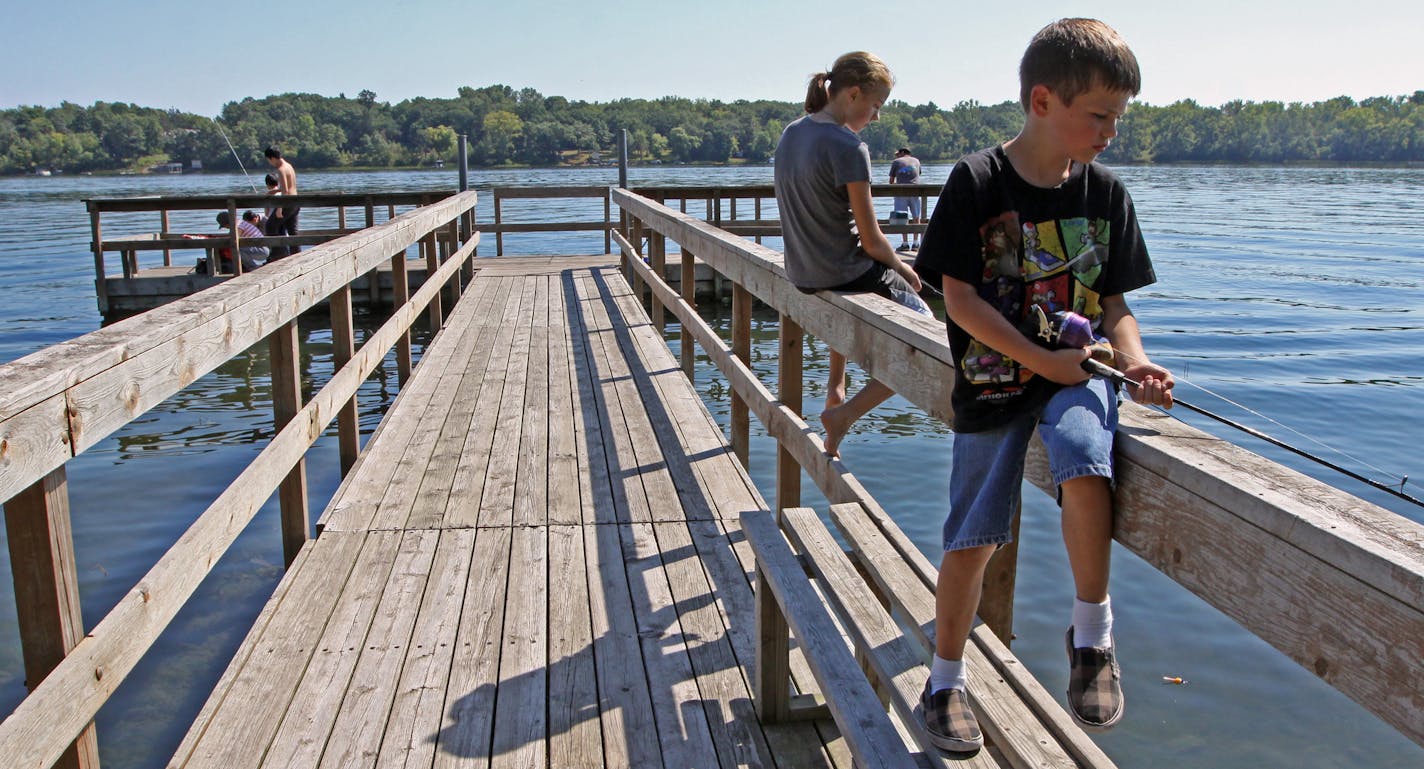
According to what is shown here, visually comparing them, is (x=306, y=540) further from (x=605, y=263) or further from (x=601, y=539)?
(x=605, y=263)

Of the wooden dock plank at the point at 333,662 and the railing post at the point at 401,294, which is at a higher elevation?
the railing post at the point at 401,294

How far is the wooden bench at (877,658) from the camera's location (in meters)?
1.90

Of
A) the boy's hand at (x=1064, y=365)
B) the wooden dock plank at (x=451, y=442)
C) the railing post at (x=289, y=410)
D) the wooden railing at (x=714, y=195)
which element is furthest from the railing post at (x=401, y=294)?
the wooden railing at (x=714, y=195)

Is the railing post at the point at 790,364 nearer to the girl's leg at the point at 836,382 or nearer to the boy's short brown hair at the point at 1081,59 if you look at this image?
the girl's leg at the point at 836,382

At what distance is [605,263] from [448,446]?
28.8 feet

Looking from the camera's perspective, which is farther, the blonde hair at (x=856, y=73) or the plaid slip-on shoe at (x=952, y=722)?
the blonde hair at (x=856, y=73)

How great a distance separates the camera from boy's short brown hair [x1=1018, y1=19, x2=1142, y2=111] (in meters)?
1.77

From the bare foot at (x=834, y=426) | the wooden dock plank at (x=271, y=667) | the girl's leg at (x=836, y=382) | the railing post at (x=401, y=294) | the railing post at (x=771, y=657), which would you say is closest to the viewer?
the wooden dock plank at (x=271, y=667)

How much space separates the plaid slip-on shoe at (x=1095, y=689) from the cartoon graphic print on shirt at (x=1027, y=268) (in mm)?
433

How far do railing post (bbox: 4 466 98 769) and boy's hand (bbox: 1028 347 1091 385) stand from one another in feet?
5.14

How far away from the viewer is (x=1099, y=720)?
1.67 metres

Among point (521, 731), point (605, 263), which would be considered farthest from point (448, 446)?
point (605, 263)

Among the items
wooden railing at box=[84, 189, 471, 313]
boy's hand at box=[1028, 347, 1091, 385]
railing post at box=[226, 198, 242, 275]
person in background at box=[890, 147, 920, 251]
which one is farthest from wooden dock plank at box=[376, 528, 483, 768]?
person in background at box=[890, 147, 920, 251]

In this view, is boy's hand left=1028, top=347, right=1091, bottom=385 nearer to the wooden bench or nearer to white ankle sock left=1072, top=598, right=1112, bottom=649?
white ankle sock left=1072, top=598, right=1112, bottom=649
